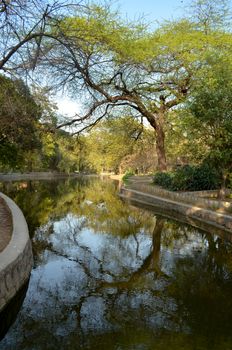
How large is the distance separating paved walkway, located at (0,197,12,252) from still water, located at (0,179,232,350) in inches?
42.6

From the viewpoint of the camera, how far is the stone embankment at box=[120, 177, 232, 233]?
14.7m

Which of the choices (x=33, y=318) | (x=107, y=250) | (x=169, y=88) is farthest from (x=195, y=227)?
(x=169, y=88)

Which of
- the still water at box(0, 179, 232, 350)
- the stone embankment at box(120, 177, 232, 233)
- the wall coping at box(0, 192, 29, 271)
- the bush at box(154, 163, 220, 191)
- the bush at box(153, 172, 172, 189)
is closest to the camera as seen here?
the still water at box(0, 179, 232, 350)

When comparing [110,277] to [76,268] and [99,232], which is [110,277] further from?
[99,232]

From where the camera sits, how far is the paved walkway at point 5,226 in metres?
8.20

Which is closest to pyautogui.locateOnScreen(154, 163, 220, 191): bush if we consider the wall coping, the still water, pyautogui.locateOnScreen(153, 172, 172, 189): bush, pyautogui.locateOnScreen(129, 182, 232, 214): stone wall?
pyautogui.locateOnScreen(153, 172, 172, 189): bush

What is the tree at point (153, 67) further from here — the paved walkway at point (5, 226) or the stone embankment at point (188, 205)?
the paved walkway at point (5, 226)

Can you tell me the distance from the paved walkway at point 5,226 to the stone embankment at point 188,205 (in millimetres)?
8019

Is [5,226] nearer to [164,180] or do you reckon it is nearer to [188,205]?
[188,205]

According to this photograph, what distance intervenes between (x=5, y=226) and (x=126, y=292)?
415 centimetres

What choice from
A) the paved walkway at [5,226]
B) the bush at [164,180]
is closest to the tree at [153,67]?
the bush at [164,180]

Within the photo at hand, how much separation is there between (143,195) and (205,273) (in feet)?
49.5

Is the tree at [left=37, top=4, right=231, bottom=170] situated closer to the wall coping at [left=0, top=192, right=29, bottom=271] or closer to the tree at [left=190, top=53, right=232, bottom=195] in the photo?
the tree at [left=190, top=53, right=232, bottom=195]

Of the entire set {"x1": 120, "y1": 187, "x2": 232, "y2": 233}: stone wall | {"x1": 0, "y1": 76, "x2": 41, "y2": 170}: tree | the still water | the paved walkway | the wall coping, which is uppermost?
{"x1": 0, "y1": 76, "x2": 41, "y2": 170}: tree
